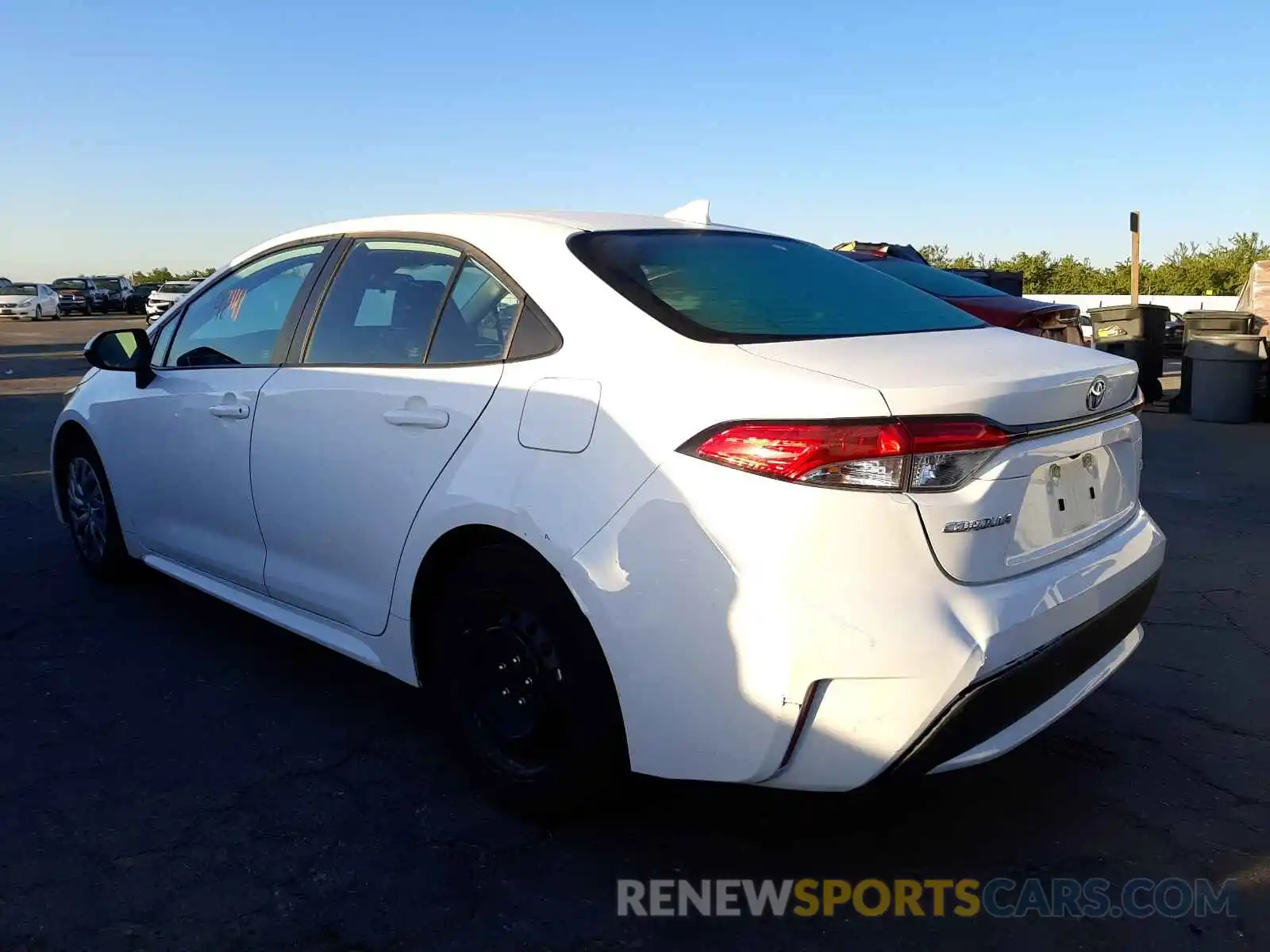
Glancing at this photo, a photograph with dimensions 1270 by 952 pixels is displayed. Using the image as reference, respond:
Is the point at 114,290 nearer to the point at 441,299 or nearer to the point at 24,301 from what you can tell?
the point at 24,301

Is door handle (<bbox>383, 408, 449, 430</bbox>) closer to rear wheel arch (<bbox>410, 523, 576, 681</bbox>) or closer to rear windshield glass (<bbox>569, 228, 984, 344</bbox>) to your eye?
rear wheel arch (<bbox>410, 523, 576, 681</bbox>)

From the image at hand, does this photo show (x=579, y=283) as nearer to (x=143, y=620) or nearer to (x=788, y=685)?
(x=788, y=685)

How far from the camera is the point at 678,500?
7.47 ft

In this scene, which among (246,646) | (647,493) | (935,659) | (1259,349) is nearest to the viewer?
(935,659)

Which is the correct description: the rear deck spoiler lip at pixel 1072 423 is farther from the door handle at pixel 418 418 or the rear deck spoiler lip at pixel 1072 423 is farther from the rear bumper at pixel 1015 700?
the door handle at pixel 418 418

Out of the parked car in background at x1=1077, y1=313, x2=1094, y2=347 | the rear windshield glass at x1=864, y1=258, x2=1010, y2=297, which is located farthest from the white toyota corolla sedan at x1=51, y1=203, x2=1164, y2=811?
the parked car in background at x1=1077, y1=313, x2=1094, y2=347

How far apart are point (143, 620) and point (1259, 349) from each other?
10884 mm

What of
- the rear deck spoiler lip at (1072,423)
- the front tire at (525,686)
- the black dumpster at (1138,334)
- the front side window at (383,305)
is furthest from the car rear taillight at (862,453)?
the black dumpster at (1138,334)

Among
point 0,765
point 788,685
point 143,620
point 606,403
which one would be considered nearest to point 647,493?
point 606,403

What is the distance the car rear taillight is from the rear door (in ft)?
2.82

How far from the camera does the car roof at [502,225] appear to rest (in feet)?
9.91

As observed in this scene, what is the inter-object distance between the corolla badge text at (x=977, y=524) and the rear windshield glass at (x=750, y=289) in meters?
0.64

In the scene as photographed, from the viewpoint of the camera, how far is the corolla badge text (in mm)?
2209

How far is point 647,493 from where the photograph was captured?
2.32m
